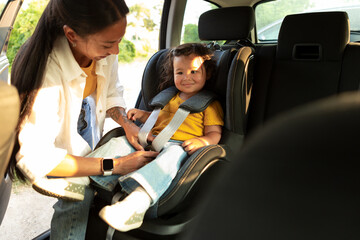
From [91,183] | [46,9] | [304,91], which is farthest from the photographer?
[304,91]

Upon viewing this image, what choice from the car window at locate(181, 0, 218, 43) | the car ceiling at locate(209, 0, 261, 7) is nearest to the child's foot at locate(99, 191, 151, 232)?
the car window at locate(181, 0, 218, 43)

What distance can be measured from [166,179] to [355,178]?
1.09 meters

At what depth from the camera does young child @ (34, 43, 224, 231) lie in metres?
1.33

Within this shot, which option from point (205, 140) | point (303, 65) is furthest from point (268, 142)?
point (303, 65)

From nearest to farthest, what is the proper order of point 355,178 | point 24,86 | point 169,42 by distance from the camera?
point 355,178
point 24,86
point 169,42

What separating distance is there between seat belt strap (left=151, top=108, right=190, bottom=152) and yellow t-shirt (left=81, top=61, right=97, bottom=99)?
1.42 ft

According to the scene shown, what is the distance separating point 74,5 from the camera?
128 cm

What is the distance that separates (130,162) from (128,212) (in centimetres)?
29

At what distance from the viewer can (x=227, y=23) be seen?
2.37 meters

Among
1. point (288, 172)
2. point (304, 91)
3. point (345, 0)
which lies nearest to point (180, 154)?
point (304, 91)

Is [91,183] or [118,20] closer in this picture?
[118,20]

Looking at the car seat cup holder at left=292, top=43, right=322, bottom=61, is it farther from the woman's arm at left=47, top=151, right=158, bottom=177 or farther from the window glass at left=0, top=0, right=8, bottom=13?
the window glass at left=0, top=0, right=8, bottom=13

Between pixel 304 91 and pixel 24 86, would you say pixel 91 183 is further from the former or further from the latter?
pixel 304 91

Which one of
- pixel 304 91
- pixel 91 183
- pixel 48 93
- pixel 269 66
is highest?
pixel 48 93
